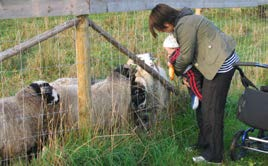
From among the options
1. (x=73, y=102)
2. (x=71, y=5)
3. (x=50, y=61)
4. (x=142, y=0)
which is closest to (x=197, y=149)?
(x=73, y=102)

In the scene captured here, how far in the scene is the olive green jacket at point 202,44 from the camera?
415 centimetres

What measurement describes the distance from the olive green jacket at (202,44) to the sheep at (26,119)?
1419 millimetres

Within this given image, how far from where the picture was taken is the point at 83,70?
4367mm

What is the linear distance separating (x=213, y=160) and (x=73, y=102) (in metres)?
1.59

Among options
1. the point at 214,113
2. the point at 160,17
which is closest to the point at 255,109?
the point at 214,113

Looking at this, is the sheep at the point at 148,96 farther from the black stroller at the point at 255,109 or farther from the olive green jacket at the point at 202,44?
the black stroller at the point at 255,109

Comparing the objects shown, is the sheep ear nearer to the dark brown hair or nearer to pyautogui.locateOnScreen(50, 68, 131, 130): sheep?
pyautogui.locateOnScreen(50, 68, 131, 130): sheep

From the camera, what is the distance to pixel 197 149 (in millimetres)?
4840

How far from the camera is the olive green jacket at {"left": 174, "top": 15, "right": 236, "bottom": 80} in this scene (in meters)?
4.15

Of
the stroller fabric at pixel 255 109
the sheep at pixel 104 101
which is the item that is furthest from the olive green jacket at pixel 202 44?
the sheep at pixel 104 101

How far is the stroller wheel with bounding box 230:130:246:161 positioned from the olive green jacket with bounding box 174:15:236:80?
754 mm

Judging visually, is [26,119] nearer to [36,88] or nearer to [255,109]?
[36,88]

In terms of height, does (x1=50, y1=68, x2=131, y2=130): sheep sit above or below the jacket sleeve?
below

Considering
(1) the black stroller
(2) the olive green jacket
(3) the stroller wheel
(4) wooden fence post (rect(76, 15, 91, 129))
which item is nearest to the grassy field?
(3) the stroller wheel
